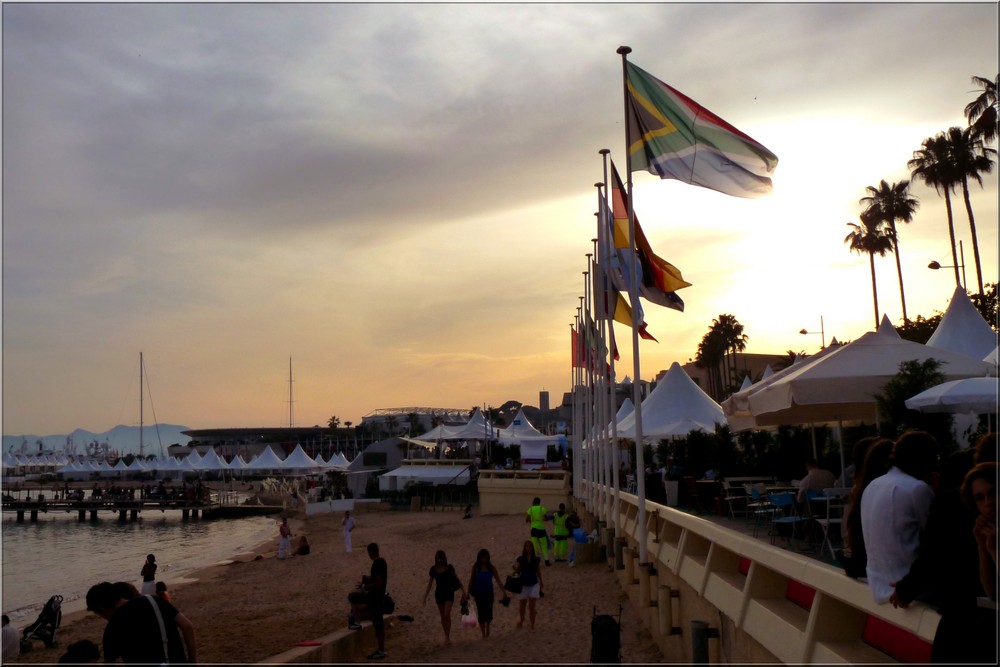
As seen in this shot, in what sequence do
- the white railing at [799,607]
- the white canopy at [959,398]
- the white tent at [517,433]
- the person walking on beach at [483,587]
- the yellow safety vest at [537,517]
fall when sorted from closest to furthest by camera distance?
the white railing at [799,607], the white canopy at [959,398], the person walking on beach at [483,587], the yellow safety vest at [537,517], the white tent at [517,433]

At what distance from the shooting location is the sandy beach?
12852 millimetres

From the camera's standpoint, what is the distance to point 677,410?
2195 cm

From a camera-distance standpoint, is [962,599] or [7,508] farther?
[7,508]

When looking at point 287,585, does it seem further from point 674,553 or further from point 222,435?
point 222,435

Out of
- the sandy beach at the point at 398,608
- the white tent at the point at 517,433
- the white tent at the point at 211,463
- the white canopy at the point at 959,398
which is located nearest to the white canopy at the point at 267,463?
the white tent at the point at 211,463

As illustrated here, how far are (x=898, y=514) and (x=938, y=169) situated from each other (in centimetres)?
4136

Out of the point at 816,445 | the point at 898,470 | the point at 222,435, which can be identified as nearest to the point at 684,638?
Result: the point at 898,470

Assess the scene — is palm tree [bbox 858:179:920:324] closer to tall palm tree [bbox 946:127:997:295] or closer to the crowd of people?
tall palm tree [bbox 946:127:997:295]

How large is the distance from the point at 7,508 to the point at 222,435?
128315 millimetres

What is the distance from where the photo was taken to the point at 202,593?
24406mm

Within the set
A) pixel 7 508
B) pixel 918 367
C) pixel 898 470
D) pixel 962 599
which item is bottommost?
pixel 7 508

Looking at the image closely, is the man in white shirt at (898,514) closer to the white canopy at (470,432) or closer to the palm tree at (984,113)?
the palm tree at (984,113)

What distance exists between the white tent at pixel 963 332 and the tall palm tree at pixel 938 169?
22219 millimetres

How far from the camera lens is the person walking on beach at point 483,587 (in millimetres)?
13188
